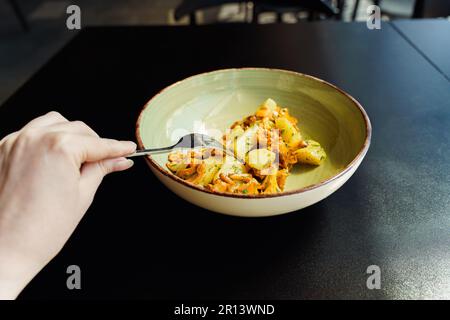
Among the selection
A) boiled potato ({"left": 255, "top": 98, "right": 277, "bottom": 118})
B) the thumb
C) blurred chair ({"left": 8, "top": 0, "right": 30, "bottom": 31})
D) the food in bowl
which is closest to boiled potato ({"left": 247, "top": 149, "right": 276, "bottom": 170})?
the food in bowl

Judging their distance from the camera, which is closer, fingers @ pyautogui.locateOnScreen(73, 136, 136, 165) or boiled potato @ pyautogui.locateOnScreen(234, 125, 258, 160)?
fingers @ pyautogui.locateOnScreen(73, 136, 136, 165)

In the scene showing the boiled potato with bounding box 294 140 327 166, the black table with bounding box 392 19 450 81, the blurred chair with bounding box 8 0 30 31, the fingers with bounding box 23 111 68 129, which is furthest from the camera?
the blurred chair with bounding box 8 0 30 31

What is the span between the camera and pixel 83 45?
1319 millimetres

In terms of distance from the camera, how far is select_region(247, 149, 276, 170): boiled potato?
28.5 inches

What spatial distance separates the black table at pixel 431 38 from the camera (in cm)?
116

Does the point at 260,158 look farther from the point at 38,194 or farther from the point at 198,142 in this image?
the point at 38,194

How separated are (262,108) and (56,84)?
0.62 metres

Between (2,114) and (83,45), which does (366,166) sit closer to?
(2,114)

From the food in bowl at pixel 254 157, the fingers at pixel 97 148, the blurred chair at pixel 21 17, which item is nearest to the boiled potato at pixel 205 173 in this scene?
the food in bowl at pixel 254 157

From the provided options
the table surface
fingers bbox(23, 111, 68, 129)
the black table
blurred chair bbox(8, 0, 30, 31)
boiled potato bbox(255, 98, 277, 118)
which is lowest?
the table surface

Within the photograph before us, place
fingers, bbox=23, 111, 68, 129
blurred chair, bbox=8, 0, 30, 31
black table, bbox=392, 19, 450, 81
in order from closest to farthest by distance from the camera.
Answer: fingers, bbox=23, 111, 68, 129
black table, bbox=392, 19, 450, 81
blurred chair, bbox=8, 0, 30, 31

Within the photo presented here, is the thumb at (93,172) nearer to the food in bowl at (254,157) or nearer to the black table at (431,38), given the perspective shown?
the food in bowl at (254,157)

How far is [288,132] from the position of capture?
81 cm

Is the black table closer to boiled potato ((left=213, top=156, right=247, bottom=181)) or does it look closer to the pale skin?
boiled potato ((left=213, top=156, right=247, bottom=181))
